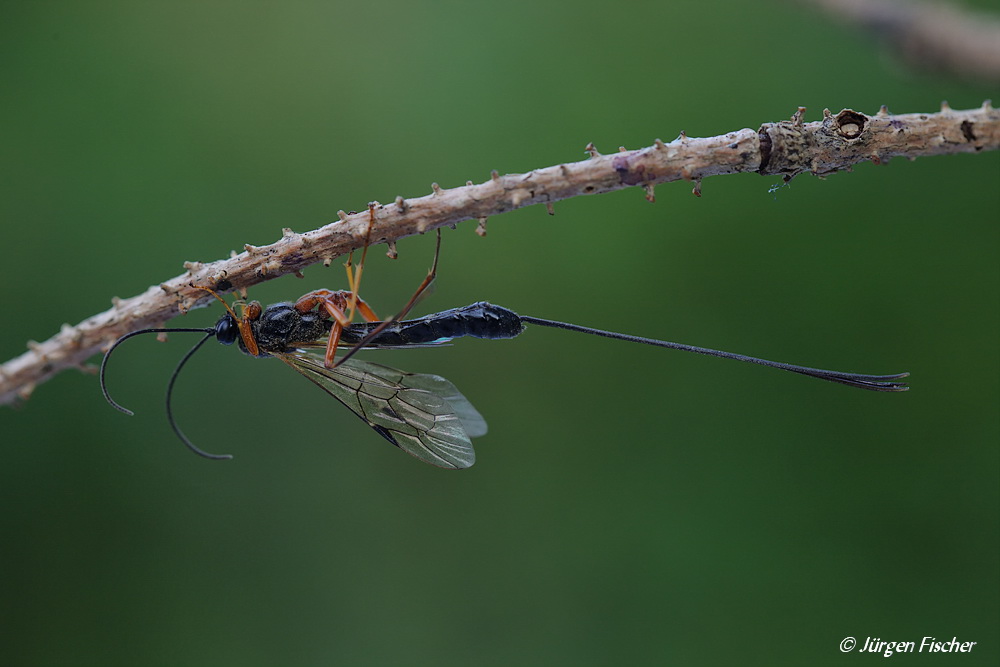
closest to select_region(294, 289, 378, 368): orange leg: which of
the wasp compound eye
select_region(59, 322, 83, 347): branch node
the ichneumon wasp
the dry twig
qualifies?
the ichneumon wasp

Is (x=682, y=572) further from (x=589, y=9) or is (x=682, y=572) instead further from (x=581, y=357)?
(x=589, y=9)

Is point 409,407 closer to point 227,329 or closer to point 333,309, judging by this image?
point 333,309

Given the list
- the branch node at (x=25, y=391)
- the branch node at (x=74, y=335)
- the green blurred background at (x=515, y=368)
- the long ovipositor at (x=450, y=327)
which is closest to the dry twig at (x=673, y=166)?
the long ovipositor at (x=450, y=327)

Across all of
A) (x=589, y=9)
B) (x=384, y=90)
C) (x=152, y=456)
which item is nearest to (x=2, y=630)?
(x=152, y=456)

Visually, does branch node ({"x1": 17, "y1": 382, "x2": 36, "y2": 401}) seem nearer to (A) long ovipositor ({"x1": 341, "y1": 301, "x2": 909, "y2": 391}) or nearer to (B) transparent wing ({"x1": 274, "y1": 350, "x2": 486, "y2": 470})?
(B) transparent wing ({"x1": 274, "y1": 350, "x2": 486, "y2": 470})

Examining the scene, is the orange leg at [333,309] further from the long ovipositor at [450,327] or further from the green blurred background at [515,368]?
the green blurred background at [515,368]

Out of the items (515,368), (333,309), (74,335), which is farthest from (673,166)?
(515,368)
